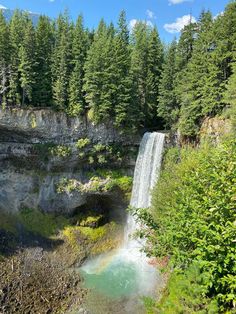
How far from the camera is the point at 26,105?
35500 millimetres

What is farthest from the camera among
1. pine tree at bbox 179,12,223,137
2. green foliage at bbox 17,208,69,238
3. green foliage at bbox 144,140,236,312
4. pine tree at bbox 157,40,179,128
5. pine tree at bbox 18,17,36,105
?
pine tree at bbox 157,40,179,128

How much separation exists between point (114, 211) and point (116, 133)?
923 cm

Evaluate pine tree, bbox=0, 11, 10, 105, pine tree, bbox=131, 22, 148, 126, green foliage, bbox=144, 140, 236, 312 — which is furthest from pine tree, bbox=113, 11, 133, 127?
green foliage, bbox=144, 140, 236, 312

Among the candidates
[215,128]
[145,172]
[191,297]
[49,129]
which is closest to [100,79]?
[49,129]

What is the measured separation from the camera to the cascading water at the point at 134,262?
2697cm

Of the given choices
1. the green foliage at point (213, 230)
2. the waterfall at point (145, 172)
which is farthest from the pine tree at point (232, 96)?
the green foliage at point (213, 230)

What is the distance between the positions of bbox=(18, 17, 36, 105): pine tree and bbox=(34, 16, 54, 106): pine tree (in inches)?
27.5

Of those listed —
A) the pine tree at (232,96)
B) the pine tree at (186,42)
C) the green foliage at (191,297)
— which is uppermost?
the pine tree at (186,42)

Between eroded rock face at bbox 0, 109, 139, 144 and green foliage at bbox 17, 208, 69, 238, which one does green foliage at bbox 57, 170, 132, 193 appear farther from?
eroded rock face at bbox 0, 109, 139, 144

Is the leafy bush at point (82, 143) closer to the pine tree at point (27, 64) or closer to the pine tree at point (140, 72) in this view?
the pine tree at point (140, 72)

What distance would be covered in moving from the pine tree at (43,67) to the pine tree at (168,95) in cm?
1266

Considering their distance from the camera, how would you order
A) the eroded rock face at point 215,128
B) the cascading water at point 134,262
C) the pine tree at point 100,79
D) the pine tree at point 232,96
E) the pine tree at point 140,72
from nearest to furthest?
the pine tree at point 232,96
the cascading water at point 134,262
the eroded rock face at point 215,128
the pine tree at point 100,79
the pine tree at point 140,72

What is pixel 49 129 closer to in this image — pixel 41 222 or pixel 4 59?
pixel 4 59

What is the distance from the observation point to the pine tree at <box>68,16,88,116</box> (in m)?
35.3
